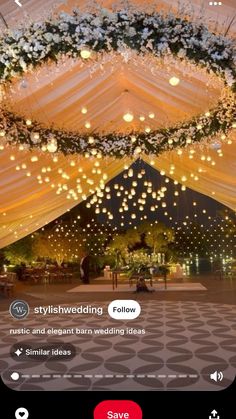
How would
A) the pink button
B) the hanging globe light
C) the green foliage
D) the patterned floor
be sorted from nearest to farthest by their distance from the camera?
the pink button → the patterned floor → the hanging globe light → the green foliage

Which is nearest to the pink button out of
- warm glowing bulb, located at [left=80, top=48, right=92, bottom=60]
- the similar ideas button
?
the similar ideas button

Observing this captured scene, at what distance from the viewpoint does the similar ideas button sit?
233 cm

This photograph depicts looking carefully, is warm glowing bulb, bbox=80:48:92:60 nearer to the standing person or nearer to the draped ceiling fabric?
the draped ceiling fabric

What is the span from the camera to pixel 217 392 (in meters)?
2.33

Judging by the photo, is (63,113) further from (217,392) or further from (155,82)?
(217,392)

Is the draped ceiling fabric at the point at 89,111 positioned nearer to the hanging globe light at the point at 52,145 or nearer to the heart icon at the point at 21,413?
the hanging globe light at the point at 52,145

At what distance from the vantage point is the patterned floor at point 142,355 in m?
2.57

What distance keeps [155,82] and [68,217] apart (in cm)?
1748

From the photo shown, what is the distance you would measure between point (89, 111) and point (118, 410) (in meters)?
4.32

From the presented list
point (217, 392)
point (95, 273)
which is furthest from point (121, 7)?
point (95, 273)

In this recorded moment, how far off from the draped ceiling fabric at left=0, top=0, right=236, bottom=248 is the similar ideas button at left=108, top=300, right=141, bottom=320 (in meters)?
2.08

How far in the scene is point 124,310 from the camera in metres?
2.41

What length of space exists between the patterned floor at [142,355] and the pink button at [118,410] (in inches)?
11.7

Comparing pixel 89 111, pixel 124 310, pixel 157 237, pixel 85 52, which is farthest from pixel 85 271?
pixel 124 310
